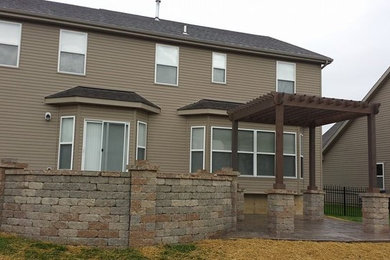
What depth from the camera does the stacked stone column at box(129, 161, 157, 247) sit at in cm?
752

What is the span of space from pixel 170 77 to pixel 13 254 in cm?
863

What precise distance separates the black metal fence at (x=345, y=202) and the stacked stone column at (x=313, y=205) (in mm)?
3903

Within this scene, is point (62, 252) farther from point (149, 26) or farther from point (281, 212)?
point (149, 26)

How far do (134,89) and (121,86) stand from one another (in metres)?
0.45

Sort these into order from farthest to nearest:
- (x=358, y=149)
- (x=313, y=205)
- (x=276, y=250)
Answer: (x=358, y=149)
(x=313, y=205)
(x=276, y=250)

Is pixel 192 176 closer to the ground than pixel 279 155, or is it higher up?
closer to the ground

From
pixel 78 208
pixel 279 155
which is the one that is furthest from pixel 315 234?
pixel 78 208

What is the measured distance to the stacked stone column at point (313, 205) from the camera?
13.3 m

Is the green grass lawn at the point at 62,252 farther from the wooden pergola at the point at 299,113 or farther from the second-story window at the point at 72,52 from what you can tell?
the second-story window at the point at 72,52

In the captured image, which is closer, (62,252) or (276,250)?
(62,252)

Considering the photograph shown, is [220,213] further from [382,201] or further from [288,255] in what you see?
[382,201]

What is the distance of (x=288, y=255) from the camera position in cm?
754

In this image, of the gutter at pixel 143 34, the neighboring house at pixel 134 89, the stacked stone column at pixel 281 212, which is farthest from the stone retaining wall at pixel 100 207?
the gutter at pixel 143 34

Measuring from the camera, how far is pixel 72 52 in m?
13.1
